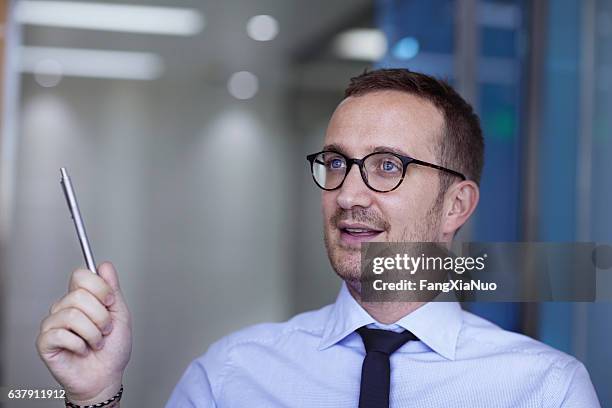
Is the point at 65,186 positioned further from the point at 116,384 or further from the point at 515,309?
the point at 515,309

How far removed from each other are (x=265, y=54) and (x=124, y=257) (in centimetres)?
97

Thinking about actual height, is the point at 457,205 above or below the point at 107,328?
above

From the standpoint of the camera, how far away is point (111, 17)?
2559 mm

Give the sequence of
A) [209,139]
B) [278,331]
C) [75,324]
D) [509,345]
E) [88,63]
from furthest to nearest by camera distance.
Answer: [209,139] → [88,63] → [278,331] → [509,345] → [75,324]

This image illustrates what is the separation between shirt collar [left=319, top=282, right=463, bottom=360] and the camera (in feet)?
3.70

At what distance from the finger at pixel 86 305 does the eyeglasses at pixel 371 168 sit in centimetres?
40

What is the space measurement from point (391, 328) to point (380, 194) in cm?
23

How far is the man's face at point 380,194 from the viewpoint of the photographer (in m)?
1.06

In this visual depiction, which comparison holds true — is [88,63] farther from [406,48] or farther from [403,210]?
→ [403,210]

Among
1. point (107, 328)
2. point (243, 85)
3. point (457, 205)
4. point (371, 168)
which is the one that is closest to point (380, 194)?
point (371, 168)

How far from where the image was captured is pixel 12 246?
7.98 ft

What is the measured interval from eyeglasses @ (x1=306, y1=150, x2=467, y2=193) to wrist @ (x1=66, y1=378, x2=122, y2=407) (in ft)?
1.42

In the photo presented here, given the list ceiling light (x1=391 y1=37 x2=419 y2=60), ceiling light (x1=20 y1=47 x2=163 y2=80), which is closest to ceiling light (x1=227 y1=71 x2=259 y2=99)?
ceiling light (x1=20 y1=47 x2=163 y2=80)

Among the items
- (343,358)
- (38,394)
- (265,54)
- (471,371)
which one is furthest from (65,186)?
(265,54)
